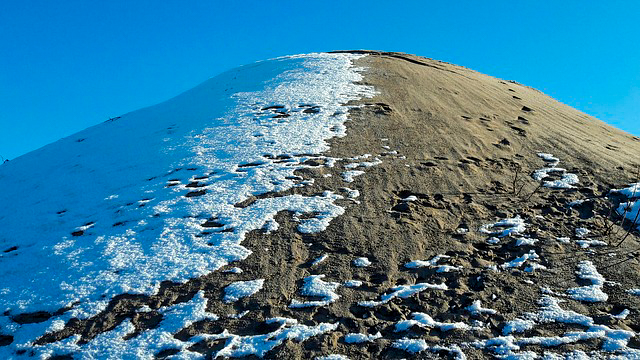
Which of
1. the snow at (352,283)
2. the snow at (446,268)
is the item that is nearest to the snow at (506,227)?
the snow at (446,268)

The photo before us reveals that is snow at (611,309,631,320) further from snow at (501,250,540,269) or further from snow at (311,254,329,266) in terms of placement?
snow at (311,254,329,266)

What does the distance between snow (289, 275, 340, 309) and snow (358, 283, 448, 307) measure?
0.34 m

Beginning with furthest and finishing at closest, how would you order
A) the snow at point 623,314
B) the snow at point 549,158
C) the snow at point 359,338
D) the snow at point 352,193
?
the snow at point 549,158 → the snow at point 352,193 → the snow at point 623,314 → the snow at point 359,338

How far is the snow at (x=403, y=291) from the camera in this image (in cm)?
521

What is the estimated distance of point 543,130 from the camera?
10945 millimetres

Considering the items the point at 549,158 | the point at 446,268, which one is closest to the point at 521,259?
the point at 446,268

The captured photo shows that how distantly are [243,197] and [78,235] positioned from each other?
237 cm

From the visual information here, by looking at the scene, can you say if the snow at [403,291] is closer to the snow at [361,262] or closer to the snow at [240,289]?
the snow at [361,262]

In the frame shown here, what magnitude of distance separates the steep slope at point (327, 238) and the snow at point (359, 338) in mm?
14

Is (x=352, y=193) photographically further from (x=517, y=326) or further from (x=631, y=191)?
(x=631, y=191)

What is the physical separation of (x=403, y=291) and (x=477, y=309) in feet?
2.61

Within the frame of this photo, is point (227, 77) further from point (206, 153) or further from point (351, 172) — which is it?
point (351, 172)

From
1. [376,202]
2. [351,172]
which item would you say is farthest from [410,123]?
[376,202]

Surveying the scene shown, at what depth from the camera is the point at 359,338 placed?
15.4 ft
